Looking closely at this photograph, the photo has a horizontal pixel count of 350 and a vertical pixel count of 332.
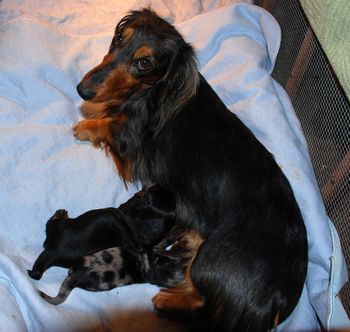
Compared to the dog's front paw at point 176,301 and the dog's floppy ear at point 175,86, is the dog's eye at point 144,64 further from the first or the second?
the dog's front paw at point 176,301

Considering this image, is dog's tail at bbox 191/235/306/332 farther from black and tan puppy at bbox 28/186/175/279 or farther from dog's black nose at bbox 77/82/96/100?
dog's black nose at bbox 77/82/96/100

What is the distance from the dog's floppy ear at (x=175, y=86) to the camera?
213 cm

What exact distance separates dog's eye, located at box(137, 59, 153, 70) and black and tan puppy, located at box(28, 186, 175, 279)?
629mm

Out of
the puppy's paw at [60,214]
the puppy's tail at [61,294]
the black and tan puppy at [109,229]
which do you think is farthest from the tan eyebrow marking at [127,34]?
the puppy's tail at [61,294]

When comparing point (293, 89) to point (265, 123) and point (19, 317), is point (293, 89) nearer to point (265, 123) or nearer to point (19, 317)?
point (265, 123)

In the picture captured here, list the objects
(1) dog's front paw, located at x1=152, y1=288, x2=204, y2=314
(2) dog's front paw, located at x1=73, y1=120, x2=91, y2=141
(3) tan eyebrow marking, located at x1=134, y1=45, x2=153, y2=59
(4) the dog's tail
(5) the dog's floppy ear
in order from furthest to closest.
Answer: (2) dog's front paw, located at x1=73, y1=120, x2=91, y2=141 < (5) the dog's floppy ear < (3) tan eyebrow marking, located at x1=134, y1=45, x2=153, y2=59 < (1) dog's front paw, located at x1=152, y1=288, x2=204, y2=314 < (4) the dog's tail

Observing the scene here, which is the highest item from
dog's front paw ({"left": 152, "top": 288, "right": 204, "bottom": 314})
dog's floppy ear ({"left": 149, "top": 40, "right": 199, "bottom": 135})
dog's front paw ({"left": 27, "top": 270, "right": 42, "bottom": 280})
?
dog's floppy ear ({"left": 149, "top": 40, "right": 199, "bottom": 135})

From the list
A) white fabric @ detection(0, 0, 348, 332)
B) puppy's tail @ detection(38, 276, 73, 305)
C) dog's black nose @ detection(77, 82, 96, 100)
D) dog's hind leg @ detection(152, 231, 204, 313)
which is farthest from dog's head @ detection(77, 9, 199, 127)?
puppy's tail @ detection(38, 276, 73, 305)

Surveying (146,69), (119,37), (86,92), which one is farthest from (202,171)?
(119,37)

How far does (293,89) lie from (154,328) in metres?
1.73

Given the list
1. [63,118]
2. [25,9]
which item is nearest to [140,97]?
[63,118]

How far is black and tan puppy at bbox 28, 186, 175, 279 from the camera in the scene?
1.91m

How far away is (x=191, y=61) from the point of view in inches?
85.4

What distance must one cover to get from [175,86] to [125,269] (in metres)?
0.98
